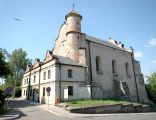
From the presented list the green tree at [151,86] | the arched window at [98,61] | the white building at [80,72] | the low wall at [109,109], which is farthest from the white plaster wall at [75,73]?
the green tree at [151,86]

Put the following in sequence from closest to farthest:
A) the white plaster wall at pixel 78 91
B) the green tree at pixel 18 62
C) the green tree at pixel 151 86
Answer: the white plaster wall at pixel 78 91 → the green tree at pixel 151 86 → the green tree at pixel 18 62

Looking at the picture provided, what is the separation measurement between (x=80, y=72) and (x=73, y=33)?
27.9 feet

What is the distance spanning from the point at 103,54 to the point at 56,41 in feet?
40.8

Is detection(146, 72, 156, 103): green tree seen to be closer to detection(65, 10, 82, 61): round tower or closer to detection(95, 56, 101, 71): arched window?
detection(95, 56, 101, 71): arched window

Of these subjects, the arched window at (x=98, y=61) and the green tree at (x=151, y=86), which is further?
the green tree at (x=151, y=86)

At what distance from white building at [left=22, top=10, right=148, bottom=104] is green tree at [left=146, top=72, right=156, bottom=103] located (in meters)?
5.79

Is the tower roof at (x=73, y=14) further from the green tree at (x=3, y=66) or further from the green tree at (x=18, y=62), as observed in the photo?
the green tree at (x=18, y=62)

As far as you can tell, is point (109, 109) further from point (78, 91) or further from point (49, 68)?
point (49, 68)

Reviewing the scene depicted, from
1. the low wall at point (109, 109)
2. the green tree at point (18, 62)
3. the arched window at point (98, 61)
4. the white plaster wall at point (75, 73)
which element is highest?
the green tree at point (18, 62)

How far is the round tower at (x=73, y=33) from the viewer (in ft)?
97.9

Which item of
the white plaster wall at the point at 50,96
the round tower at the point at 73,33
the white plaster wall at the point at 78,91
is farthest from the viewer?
the round tower at the point at 73,33

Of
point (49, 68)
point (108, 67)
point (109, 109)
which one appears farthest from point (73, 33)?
point (109, 109)

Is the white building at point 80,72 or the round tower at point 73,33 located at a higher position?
the round tower at point 73,33

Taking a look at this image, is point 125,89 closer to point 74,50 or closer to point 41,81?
point 74,50
